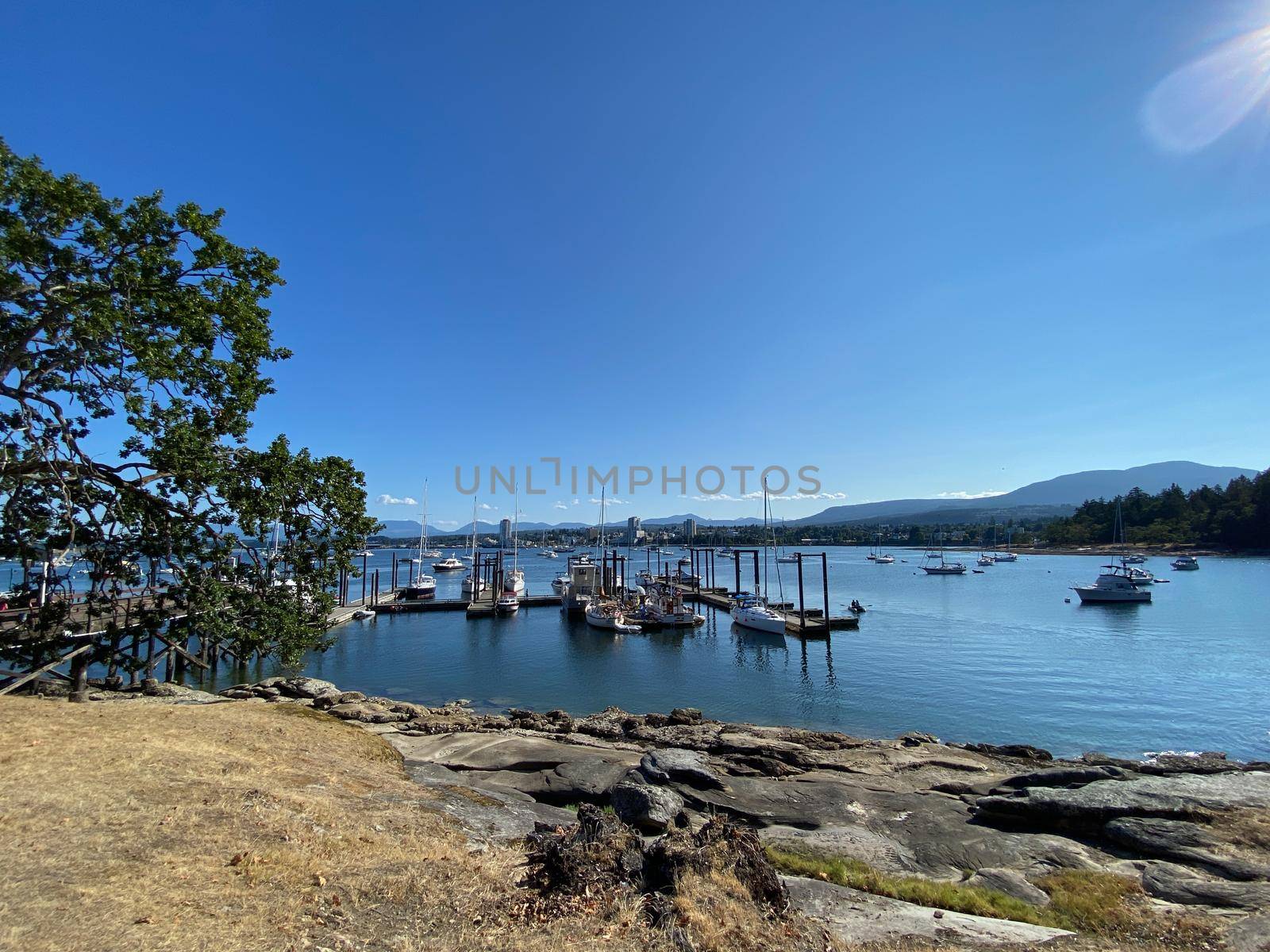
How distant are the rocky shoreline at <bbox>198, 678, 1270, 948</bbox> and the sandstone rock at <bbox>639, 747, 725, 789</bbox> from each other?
0.12 ft

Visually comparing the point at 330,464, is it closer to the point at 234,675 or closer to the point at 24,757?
the point at 24,757

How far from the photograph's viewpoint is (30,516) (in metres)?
12.3

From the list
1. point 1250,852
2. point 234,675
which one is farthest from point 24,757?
point 234,675

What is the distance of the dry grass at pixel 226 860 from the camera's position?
17.1ft

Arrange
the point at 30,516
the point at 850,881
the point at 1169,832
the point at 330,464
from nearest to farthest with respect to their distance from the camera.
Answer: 1. the point at 850,881
2. the point at 1169,832
3. the point at 30,516
4. the point at 330,464

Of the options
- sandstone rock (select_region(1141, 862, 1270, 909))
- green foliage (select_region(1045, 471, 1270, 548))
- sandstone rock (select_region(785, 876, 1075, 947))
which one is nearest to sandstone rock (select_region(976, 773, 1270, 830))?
sandstone rock (select_region(1141, 862, 1270, 909))

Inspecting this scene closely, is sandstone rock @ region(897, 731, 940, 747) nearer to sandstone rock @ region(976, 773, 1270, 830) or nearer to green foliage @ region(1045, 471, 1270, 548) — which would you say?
sandstone rock @ region(976, 773, 1270, 830)

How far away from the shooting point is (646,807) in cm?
966

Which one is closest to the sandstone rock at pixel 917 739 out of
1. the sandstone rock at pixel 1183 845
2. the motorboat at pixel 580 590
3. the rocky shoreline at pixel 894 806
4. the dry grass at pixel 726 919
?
the rocky shoreline at pixel 894 806

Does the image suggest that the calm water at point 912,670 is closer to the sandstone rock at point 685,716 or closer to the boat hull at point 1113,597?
the boat hull at point 1113,597

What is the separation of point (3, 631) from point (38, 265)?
8.17 m

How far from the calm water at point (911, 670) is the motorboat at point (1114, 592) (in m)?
2.26

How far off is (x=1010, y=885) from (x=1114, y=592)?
231 ft

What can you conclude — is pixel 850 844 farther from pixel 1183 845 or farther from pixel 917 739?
pixel 917 739
